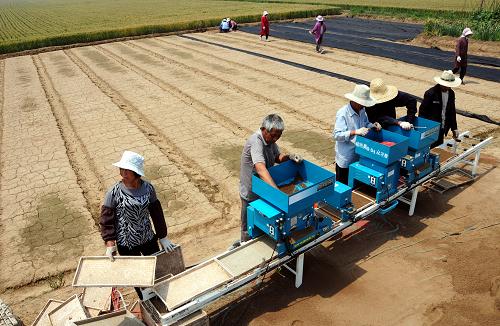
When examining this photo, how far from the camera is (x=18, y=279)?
520 centimetres

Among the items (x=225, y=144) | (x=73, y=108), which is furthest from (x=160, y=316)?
(x=73, y=108)

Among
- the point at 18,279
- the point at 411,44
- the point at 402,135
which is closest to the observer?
the point at 18,279

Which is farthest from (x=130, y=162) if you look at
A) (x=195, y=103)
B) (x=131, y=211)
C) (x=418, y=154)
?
(x=195, y=103)

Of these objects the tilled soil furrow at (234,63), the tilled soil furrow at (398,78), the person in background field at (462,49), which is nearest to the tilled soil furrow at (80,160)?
the tilled soil furrow at (234,63)

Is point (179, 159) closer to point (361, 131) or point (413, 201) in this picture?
point (361, 131)

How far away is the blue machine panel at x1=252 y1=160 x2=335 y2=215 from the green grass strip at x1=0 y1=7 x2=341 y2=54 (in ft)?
80.0

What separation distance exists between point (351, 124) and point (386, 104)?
112 cm

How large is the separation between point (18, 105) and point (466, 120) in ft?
44.2

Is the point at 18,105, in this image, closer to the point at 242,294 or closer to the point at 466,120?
the point at 242,294

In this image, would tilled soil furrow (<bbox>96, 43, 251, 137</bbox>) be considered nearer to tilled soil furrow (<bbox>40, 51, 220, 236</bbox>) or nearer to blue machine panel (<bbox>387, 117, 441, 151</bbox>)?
tilled soil furrow (<bbox>40, 51, 220, 236</bbox>)

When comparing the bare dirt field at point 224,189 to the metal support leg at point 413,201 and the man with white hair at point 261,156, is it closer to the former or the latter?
the metal support leg at point 413,201

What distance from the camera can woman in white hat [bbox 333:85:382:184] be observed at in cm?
515

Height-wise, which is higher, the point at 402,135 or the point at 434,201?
the point at 402,135

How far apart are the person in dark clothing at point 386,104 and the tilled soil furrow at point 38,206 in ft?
15.2
